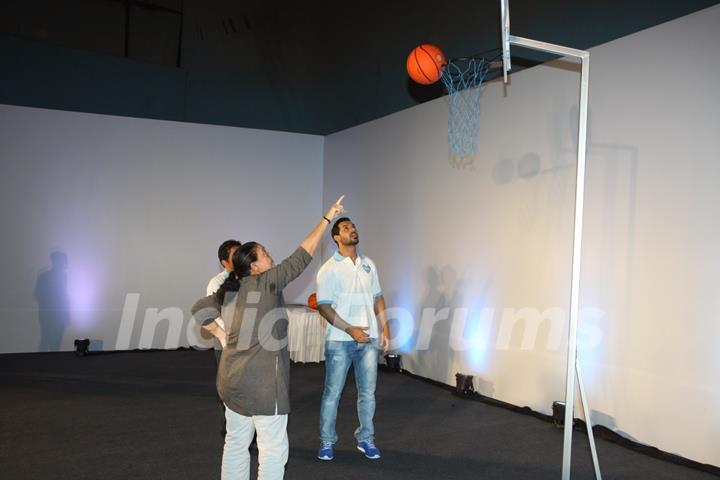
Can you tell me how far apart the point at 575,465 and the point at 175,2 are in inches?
288

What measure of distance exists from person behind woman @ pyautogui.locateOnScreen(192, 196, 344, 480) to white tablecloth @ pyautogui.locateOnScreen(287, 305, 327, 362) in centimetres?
432

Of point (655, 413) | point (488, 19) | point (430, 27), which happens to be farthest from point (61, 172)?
point (655, 413)

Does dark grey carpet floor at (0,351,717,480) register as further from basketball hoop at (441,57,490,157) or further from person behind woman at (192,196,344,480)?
basketball hoop at (441,57,490,157)

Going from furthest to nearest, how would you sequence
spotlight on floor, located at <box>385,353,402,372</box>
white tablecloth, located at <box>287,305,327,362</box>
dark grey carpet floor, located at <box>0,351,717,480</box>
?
white tablecloth, located at <box>287,305,327,362</box> → spotlight on floor, located at <box>385,353,402,372</box> → dark grey carpet floor, located at <box>0,351,717,480</box>

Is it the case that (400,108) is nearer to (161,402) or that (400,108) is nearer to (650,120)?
(650,120)

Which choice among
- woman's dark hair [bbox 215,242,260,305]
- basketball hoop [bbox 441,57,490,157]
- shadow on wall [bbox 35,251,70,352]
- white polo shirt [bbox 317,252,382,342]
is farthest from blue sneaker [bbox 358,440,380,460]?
shadow on wall [bbox 35,251,70,352]

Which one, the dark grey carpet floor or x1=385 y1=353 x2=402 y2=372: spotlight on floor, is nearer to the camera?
the dark grey carpet floor

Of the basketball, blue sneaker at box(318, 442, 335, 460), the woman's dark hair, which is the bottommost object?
blue sneaker at box(318, 442, 335, 460)

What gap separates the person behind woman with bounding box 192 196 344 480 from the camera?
2.65 m

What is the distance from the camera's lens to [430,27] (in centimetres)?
661

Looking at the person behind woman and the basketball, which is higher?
the basketball

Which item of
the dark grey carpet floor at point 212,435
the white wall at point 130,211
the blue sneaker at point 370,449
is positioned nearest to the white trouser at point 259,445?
the dark grey carpet floor at point 212,435

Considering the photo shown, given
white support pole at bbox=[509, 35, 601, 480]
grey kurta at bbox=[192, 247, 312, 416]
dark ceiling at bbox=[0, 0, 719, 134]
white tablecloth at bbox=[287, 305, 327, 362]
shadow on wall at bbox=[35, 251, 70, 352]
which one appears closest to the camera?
grey kurta at bbox=[192, 247, 312, 416]

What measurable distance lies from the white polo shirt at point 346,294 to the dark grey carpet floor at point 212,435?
86 cm
